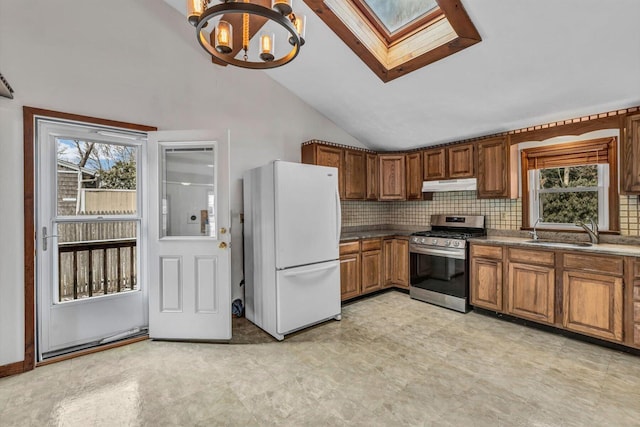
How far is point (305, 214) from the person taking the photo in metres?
3.02

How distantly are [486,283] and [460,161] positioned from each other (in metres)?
1.55

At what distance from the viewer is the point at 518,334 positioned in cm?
291

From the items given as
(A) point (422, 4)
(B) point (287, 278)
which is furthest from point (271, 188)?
(A) point (422, 4)

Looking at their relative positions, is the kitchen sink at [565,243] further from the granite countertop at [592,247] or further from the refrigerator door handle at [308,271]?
the refrigerator door handle at [308,271]

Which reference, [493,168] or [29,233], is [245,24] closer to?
[29,233]

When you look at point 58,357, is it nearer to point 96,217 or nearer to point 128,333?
point 128,333

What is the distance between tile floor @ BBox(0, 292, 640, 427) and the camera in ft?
5.85

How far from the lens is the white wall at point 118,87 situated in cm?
228

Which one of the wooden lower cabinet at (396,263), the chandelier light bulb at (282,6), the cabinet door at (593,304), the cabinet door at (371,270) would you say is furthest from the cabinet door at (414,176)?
the chandelier light bulb at (282,6)

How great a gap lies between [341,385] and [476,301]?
2149 mm

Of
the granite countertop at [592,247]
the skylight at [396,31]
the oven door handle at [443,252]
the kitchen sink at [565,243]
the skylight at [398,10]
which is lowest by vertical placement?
the oven door handle at [443,252]

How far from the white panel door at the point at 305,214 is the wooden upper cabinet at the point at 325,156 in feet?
2.10

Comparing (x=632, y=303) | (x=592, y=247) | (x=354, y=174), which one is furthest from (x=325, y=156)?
(x=632, y=303)

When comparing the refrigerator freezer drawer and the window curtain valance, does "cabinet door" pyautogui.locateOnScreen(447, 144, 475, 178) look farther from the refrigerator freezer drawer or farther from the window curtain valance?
the refrigerator freezer drawer
